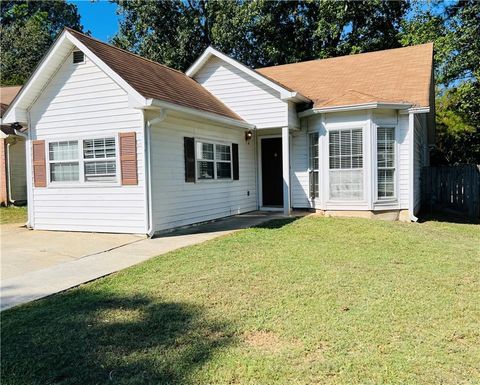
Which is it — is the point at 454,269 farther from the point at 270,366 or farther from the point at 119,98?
the point at 119,98

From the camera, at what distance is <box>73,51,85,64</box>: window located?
375 inches

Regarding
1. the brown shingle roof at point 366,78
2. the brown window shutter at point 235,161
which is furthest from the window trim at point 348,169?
the brown window shutter at point 235,161

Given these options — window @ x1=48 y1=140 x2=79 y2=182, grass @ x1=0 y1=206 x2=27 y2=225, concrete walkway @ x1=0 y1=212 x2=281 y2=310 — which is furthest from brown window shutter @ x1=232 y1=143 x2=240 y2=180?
grass @ x1=0 y1=206 x2=27 y2=225

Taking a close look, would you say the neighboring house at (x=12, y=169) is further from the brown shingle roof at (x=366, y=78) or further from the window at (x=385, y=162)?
the window at (x=385, y=162)

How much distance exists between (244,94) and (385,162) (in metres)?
4.80

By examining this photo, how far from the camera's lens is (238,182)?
12.6m

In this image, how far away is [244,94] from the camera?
1276 cm

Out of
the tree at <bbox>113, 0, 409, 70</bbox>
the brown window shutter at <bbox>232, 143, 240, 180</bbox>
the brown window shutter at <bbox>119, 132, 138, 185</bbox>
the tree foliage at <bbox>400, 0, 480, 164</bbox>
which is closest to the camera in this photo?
the brown window shutter at <bbox>119, 132, 138, 185</bbox>

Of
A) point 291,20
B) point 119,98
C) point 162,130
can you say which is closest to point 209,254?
point 162,130

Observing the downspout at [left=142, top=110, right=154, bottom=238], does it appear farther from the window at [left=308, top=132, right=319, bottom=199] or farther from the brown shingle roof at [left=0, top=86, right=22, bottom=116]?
the brown shingle roof at [left=0, top=86, right=22, bottom=116]

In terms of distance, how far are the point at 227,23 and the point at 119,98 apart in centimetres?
1753

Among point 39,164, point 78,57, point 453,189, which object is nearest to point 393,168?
point 453,189

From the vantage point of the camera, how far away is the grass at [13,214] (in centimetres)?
1244

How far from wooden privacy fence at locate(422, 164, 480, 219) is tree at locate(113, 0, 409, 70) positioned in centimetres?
1181
